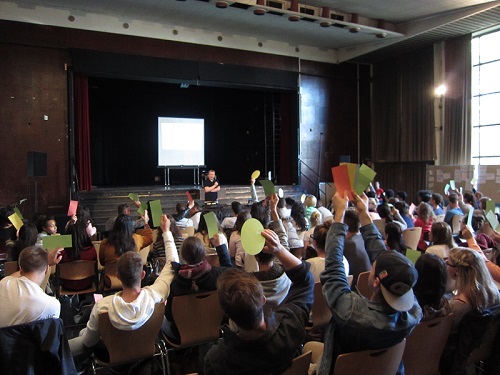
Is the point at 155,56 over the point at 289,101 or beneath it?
over

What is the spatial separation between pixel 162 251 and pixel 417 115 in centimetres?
1120

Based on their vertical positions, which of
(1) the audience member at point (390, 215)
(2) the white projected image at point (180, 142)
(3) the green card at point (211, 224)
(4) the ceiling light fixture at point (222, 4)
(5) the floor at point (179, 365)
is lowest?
(5) the floor at point (179, 365)

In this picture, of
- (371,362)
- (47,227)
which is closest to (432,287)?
(371,362)

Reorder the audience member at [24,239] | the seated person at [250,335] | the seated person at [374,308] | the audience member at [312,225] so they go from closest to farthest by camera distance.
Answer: the seated person at [250,335]
the seated person at [374,308]
the audience member at [24,239]
the audience member at [312,225]

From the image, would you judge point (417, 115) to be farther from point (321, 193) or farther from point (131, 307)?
point (131, 307)

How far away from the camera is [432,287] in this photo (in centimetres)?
220

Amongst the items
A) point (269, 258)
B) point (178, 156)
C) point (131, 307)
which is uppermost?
point (178, 156)

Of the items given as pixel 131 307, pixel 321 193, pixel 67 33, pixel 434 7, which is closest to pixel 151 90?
pixel 67 33

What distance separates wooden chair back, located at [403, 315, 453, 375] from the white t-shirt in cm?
199

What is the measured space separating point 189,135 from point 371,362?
1198cm

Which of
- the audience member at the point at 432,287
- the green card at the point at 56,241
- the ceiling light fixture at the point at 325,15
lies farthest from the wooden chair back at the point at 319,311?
the ceiling light fixture at the point at 325,15

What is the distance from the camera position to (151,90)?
13.4 m

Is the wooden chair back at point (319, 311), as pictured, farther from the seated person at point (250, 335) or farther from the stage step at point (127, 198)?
the stage step at point (127, 198)

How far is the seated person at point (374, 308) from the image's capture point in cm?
169
